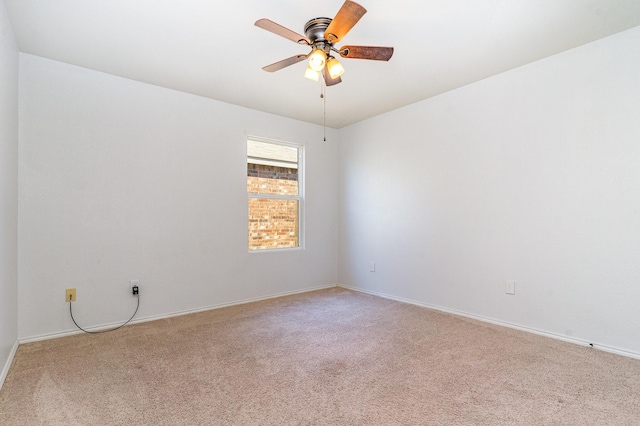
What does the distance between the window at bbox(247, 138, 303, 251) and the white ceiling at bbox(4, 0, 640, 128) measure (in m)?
1.01

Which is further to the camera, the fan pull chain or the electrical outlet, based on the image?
the fan pull chain

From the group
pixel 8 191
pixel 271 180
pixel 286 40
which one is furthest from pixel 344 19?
pixel 271 180

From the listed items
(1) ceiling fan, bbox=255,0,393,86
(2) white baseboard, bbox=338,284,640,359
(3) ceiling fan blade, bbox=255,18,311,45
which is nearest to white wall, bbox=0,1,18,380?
(3) ceiling fan blade, bbox=255,18,311,45

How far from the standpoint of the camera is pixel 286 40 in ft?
8.31

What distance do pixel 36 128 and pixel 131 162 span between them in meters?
0.73

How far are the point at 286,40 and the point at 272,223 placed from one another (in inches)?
92.6

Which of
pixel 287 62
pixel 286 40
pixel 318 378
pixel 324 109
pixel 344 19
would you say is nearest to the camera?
pixel 344 19

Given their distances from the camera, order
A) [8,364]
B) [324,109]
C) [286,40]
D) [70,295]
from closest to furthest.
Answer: [8,364] < [286,40] < [70,295] < [324,109]

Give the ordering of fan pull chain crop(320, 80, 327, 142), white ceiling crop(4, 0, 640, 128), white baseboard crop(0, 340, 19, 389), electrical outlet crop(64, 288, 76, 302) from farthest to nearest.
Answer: fan pull chain crop(320, 80, 327, 142) < electrical outlet crop(64, 288, 76, 302) < white ceiling crop(4, 0, 640, 128) < white baseboard crop(0, 340, 19, 389)

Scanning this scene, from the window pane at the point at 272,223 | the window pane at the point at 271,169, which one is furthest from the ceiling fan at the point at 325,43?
the window pane at the point at 272,223

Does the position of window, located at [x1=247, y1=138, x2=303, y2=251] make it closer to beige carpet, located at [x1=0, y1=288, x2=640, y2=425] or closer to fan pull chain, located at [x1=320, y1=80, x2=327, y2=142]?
fan pull chain, located at [x1=320, y1=80, x2=327, y2=142]

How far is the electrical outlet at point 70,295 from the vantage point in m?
2.88

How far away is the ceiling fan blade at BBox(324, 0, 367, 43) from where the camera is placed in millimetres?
1724

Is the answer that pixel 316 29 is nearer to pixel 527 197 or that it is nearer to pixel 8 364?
pixel 527 197
